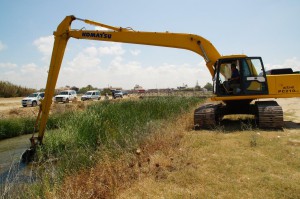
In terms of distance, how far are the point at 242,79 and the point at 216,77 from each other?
37.6 inches

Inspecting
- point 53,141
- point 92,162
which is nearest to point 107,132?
point 53,141

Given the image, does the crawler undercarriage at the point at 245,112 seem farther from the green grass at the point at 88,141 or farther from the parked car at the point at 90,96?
the parked car at the point at 90,96

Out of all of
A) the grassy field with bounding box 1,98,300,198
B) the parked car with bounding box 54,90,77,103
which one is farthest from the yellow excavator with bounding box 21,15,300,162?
the parked car with bounding box 54,90,77,103

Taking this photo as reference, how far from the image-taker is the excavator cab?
10383 mm

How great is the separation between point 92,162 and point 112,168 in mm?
1627

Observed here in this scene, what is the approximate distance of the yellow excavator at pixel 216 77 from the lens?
1003cm

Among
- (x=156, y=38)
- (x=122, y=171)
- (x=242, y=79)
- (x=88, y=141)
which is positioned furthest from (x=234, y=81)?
(x=122, y=171)

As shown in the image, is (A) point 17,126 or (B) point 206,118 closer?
(B) point 206,118

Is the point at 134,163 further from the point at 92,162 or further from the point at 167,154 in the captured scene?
the point at 92,162

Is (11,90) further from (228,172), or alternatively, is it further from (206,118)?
(228,172)

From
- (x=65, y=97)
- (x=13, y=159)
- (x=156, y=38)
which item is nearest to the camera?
(x=13, y=159)

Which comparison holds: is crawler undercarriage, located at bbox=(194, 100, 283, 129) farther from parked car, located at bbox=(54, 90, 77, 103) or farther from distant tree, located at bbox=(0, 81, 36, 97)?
distant tree, located at bbox=(0, 81, 36, 97)

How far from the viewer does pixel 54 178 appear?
682 centimetres

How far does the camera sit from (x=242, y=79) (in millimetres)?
10430
